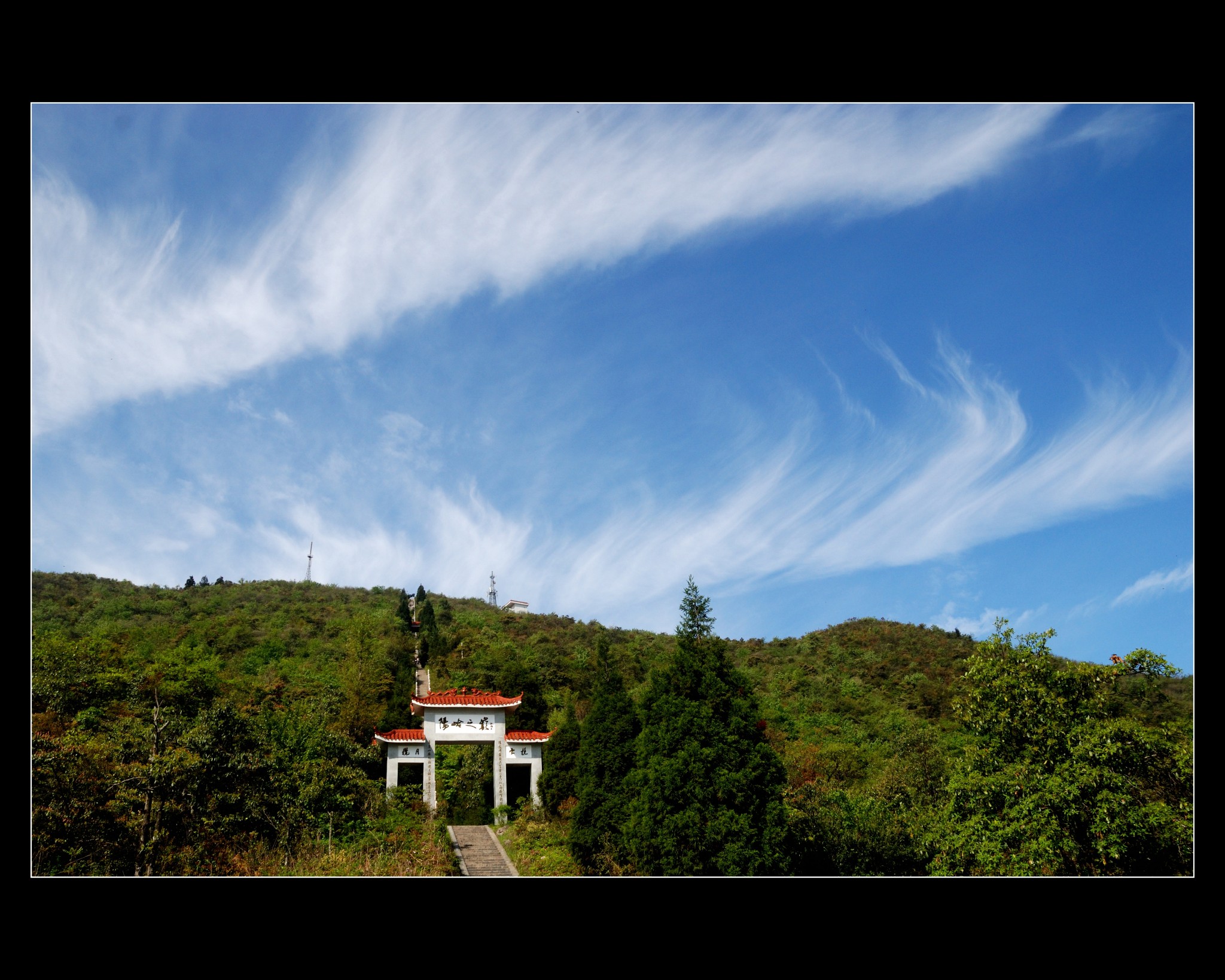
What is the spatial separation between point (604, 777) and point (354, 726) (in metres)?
9.69

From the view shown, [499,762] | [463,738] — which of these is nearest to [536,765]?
[499,762]

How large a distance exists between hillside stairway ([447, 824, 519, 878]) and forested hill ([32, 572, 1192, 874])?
3.15ft

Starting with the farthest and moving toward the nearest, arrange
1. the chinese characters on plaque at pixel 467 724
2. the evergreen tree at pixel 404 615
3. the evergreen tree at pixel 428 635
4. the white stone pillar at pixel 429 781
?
the evergreen tree at pixel 404 615 < the evergreen tree at pixel 428 635 < the chinese characters on plaque at pixel 467 724 < the white stone pillar at pixel 429 781

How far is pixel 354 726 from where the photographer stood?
2047cm

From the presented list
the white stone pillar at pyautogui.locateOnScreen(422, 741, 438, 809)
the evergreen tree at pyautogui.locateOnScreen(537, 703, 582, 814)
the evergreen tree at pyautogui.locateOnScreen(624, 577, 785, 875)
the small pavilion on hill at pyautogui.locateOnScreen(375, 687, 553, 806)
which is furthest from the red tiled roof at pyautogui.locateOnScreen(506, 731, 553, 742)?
the evergreen tree at pyautogui.locateOnScreen(624, 577, 785, 875)

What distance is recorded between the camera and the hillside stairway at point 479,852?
13047mm

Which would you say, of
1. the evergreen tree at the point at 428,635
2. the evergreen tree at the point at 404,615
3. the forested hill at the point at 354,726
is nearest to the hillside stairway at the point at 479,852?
the forested hill at the point at 354,726

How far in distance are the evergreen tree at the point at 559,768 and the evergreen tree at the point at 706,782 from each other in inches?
253

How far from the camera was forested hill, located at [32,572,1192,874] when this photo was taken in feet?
27.1

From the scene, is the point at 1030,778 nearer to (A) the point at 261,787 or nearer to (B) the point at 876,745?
(A) the point at 261,787

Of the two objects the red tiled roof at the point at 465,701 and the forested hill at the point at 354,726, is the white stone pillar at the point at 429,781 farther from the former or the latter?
the red tiled roof at the point at 465,701

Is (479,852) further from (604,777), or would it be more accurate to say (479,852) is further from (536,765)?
(536,765)

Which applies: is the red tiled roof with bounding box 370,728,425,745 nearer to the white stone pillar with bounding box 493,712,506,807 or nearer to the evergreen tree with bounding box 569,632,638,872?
the white stone pillar with bounding box 493,712,506,807
